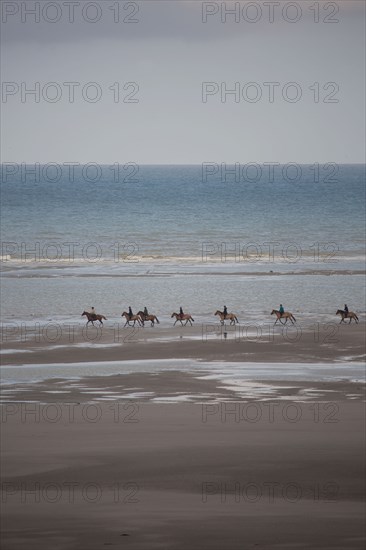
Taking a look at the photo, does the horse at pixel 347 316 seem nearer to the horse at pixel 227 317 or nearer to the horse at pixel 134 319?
the horse at pixel 227 317

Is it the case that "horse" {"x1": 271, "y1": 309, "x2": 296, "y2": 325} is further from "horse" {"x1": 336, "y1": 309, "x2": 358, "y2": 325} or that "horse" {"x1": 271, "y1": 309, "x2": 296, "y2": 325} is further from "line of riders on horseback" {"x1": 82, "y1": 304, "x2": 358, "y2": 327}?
"horse" {"x1": 336, "y1": 309, "x2": 358, "y2": 325}

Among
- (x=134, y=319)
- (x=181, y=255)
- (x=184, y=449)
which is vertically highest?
(x=181, y=255)

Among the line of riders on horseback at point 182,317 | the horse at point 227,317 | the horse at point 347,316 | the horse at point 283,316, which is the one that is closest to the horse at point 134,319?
the line of riders on horseback at point 182,317

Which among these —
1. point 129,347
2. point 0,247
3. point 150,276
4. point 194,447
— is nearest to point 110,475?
point 194,447

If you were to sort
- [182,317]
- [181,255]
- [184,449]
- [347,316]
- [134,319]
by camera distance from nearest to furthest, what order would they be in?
[184,449] → [134,319] → [182,317] → [347,316] → [181,255]

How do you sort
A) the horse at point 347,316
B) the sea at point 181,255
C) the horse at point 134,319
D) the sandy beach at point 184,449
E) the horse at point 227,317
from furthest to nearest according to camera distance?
the sea at point 181,255 → the horse at point 347,316 → the horse at point 227,317 → the horse at point 134,319 → the sandy beach at point 184,449

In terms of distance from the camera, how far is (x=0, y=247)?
58062 millimetres

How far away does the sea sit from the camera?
3338 centimetres

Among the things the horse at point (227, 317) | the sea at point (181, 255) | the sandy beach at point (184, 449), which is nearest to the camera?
the sandy beach at point (184, 449)

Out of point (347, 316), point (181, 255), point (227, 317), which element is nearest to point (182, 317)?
point (227, 317)

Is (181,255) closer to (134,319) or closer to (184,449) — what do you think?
(134,319)

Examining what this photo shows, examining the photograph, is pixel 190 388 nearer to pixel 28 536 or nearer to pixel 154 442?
pixel 154 442

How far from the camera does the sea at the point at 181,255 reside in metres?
33.4

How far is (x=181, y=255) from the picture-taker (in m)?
53.4
